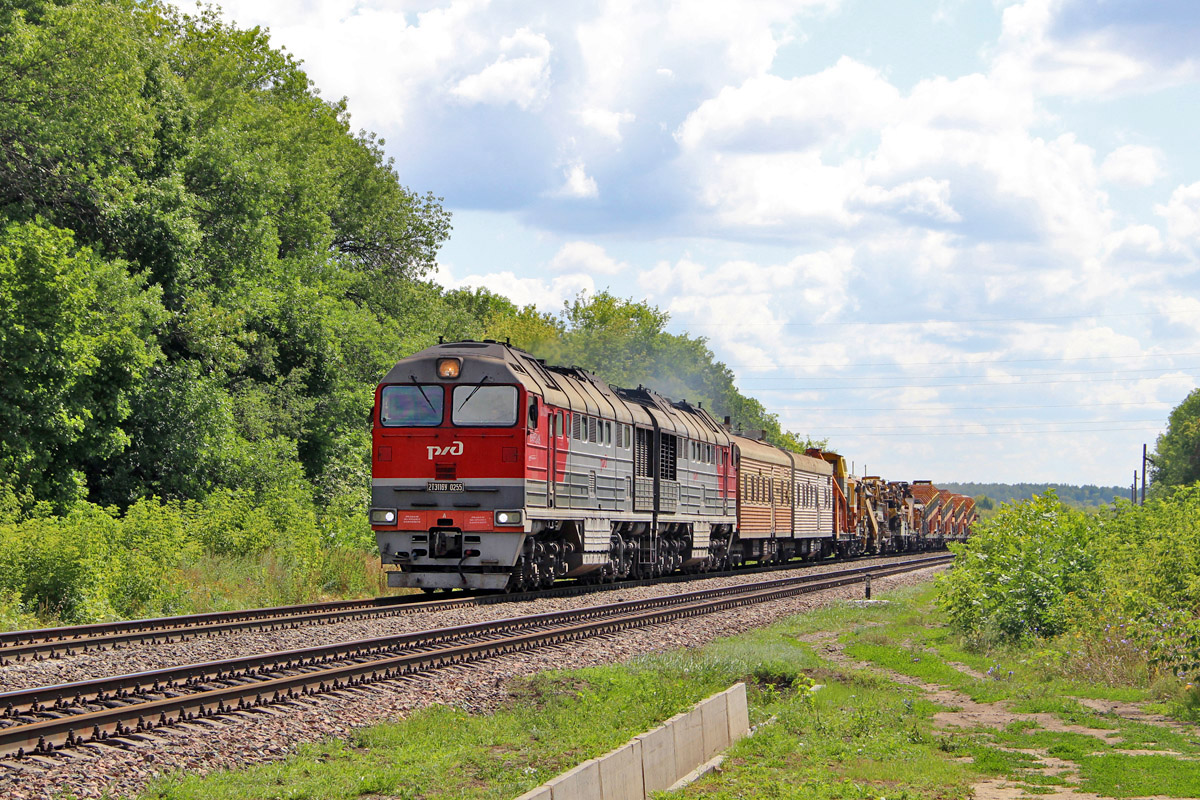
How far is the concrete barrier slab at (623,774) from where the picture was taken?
7070mm

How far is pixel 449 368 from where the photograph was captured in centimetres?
2155

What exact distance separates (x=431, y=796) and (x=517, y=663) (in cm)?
607

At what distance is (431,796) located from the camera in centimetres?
760

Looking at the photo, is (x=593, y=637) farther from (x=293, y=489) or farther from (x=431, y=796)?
(x=293, y=489)

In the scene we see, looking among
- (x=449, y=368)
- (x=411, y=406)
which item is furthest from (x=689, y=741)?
(x=411, y=406)

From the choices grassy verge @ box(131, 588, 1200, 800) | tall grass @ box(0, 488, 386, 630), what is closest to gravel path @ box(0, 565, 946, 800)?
grassy verge @ box(131, 588, 1200, 800)

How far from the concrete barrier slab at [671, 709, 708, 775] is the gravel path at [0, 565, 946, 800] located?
274 centimetres

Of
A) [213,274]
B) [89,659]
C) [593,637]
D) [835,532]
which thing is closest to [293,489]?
[213,274]

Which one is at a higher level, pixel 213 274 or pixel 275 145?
pixel 275 145

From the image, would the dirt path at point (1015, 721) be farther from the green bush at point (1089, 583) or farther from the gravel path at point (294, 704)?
the gravel path at point (294, 704)

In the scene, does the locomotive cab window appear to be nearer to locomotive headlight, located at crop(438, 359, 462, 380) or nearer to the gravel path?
locomotive headlight, located at crop(438, 359, 462, 380)

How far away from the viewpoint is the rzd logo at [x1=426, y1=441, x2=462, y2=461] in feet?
69.4

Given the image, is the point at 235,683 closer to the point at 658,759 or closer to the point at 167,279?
the point at 658,759

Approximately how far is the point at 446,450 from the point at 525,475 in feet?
5.39
